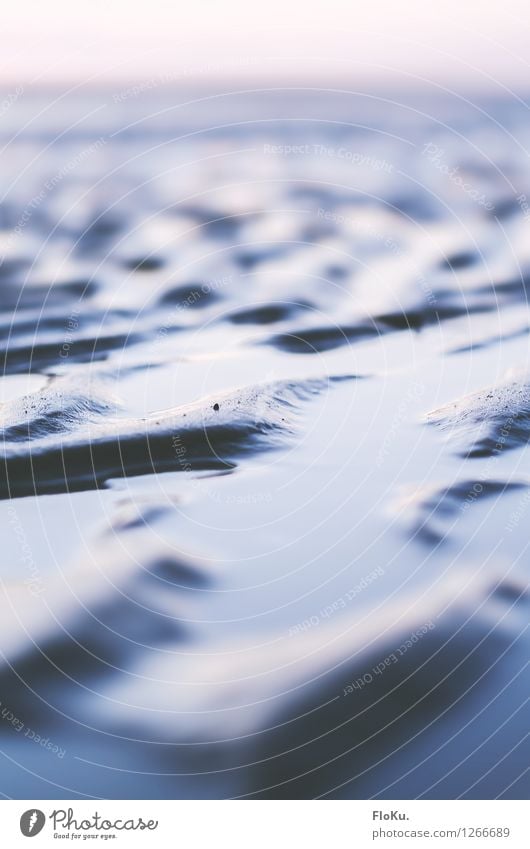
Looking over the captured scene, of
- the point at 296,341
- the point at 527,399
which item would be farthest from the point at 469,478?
the point at 296,341

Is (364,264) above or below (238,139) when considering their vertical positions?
below

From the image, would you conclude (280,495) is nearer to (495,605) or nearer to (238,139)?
(495,605)

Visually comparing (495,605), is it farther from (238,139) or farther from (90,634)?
(238,139)

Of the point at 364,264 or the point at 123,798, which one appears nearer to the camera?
the point at 123,798

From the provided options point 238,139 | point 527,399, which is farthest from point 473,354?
point 238,139
